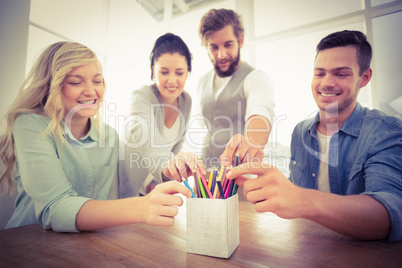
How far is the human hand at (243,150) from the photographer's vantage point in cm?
74

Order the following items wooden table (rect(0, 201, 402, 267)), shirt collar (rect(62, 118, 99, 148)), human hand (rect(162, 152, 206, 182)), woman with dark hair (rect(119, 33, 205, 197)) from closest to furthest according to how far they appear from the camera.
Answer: wooden table (rect(0, 201, 402, 267)), human hand (rect(162, 152, 206, 182)), shirt collar (rect(62, 118, 99, 148)), woman with dark hair (rect(119, 33, 205, 197))

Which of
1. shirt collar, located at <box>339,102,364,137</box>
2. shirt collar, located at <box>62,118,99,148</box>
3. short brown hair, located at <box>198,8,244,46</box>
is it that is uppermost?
short brown hair, located at <box>198,8,244,46</box>

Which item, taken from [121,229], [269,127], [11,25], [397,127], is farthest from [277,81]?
[11,25]

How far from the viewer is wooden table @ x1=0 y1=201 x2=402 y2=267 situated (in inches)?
12.7

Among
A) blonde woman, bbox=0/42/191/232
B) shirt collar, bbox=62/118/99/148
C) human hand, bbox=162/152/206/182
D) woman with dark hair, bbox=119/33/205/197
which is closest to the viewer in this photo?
blonde woman, bbox=0/42/191/232

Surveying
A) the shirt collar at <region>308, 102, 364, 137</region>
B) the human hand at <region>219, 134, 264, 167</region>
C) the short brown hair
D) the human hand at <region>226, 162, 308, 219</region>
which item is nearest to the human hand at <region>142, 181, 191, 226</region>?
the human hand at <region>226, 162, 308, 219</region>

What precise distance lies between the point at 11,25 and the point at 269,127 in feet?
3.30

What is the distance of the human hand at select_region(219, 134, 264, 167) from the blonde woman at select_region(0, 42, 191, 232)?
0.38 meters

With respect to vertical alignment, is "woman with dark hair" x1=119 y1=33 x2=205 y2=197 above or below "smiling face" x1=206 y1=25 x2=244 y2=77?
below

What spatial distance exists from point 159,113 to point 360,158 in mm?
755

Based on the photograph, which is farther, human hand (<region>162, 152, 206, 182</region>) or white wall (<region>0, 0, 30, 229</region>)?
white wall (<region>0, 0, 30, 229</region>)

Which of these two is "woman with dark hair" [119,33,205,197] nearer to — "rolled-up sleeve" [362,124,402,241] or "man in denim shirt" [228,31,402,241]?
"man in denim shirt" [228,31,402,241]

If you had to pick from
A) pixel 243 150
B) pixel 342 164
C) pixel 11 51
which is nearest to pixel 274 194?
pixel 243 150

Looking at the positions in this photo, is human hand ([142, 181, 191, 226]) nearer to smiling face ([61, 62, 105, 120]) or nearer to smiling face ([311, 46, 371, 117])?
smiling face ([61, 62, 105, 120])
